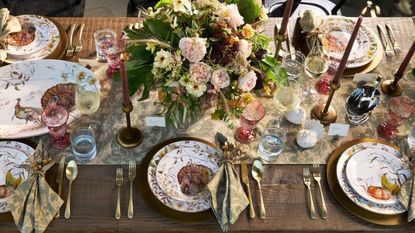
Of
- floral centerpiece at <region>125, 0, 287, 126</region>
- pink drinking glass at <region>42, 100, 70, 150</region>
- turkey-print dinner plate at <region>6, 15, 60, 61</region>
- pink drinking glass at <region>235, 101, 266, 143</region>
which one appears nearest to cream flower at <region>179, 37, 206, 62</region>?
floral centerpiece at <region>125, 0, 287, 126</region>

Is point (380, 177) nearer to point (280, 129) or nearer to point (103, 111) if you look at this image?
point (280, 129)

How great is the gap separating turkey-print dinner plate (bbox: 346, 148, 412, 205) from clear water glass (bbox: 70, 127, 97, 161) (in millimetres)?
918

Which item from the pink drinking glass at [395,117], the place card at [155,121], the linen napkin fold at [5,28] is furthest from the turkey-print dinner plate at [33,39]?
the pink drinking glass at [395,117]

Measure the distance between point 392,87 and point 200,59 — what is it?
35.3 inches

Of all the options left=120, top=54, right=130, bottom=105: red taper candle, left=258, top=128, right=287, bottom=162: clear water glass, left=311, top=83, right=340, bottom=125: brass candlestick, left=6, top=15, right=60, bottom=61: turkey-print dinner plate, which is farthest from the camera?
left=6, top=15, right=60, bottom=61: turkey-print dinner plate

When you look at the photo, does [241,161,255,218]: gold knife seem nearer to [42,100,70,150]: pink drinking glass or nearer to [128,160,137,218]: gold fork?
[128,160,137,218]: gold fork

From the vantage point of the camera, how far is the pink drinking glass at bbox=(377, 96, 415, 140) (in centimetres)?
178

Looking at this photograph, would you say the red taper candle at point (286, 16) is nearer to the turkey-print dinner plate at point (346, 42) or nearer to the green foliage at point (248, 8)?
the green foliage at point (248, 8)

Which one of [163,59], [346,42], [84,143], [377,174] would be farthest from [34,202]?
[346,42]

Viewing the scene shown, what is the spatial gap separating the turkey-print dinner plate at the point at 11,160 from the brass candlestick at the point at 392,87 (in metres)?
1.41

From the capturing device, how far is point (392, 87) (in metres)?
1.93

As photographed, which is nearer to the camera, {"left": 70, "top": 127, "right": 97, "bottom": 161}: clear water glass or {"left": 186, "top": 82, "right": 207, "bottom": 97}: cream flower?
{"left": 186, "top": 82, "right": 207, "bottom": 97}: cream flower

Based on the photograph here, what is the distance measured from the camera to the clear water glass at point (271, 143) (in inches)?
66.6

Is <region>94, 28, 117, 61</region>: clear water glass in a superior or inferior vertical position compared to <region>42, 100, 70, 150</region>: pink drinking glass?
superior
